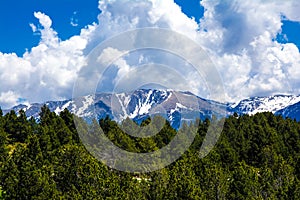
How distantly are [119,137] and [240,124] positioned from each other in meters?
47.4

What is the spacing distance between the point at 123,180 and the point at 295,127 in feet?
274

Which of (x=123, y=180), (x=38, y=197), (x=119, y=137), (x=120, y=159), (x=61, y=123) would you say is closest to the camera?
(x=38, y=197)

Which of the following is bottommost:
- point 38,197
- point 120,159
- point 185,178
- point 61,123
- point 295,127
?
point 38,197

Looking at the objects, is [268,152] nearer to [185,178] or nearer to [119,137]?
[119,137]

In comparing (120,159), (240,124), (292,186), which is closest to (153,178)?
(292,186)

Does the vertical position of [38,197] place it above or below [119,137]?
below

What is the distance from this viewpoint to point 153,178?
57281 mm

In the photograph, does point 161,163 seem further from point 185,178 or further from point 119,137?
point 185,178

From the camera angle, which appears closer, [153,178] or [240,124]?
[153,178]

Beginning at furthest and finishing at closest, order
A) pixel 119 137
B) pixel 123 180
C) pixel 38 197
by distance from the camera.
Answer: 1. pixel 119 137
2. pixel 123 180
3. pixel 38 197

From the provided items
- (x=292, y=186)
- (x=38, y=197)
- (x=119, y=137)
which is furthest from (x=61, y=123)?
(x=292, y=186)

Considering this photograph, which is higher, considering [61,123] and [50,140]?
[61,123]

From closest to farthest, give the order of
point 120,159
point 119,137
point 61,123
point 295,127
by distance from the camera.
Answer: point 120,159
point 119,137
point 61,123
point 295,127

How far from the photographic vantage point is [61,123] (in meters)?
107
